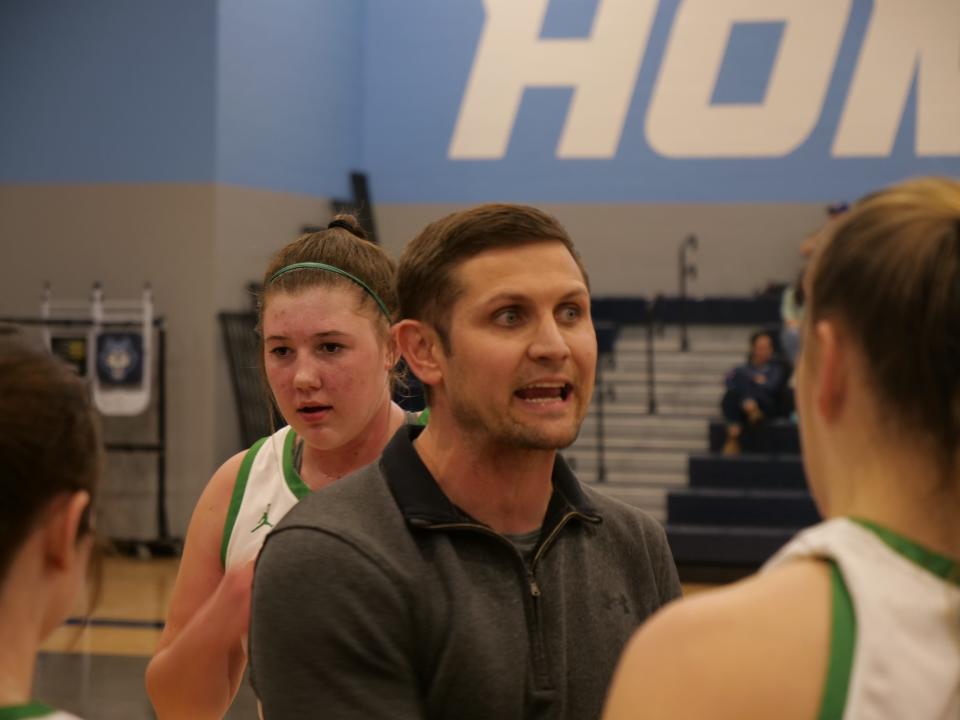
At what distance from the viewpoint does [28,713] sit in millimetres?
1272

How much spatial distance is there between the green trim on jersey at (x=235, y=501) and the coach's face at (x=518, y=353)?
→ 78cm

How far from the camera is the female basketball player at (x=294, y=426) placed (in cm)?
248

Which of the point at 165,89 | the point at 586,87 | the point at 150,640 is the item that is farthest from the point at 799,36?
the point at 150,640

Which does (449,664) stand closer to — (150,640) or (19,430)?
(19,430)

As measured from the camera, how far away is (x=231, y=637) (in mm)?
2367

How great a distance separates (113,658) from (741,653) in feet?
19.1

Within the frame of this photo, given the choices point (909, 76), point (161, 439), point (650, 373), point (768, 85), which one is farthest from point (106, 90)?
point (909, 76)

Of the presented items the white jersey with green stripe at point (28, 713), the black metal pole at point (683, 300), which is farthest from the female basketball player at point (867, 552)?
the black metal pole at point (683, 300)

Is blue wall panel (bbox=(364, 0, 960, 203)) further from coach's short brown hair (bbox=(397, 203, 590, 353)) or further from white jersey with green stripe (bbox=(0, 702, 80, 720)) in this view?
white jersey with green stripe (bbox=(0, 702, 80, 720))

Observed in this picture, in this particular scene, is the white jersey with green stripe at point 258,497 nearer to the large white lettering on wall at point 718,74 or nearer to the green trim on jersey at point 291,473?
the green trim on jersey at point 291,473

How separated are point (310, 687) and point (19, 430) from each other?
0.58 m

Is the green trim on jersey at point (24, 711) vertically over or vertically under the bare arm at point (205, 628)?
over

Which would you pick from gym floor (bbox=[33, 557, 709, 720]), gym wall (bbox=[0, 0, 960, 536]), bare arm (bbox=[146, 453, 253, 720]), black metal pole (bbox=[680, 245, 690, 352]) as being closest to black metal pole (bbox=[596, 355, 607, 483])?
black metal pole (bbox=[680, 245, 690, 352])

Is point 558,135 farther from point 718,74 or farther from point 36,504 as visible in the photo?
point 36,504
